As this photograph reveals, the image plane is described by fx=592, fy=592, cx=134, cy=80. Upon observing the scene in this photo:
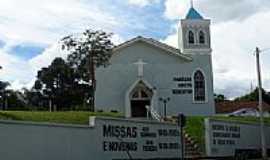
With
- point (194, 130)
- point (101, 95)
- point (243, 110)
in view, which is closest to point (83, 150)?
point (194, 130)

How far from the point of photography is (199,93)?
2295 inches

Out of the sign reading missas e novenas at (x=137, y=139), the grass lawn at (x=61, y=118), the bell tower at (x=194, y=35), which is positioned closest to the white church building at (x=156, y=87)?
the bell tower at (x=194, y=35)

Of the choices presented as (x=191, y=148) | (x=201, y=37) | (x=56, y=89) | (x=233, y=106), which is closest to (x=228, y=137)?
(x=191, y=148)

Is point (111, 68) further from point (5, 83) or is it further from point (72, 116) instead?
point (5, 83)

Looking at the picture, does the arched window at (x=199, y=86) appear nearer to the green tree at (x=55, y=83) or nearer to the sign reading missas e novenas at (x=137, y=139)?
the sign reading missas e novenas at (x=137, y=139)

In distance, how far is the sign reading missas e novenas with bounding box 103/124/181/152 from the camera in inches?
1120

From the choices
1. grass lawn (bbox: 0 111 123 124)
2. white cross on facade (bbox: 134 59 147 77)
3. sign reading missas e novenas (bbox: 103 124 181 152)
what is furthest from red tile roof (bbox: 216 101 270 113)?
sign reading missas e novenas (bbox: 103 124 181 152)

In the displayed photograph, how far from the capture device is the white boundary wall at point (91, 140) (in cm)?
2388

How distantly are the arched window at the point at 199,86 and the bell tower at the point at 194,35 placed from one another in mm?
6787

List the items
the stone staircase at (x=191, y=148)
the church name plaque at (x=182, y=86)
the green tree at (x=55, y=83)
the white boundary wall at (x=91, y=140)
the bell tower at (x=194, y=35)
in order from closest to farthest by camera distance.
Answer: the white boundary wall at (x=91, y=140) → the stone staircase at (x=191, y=148) → the church name plaque at (x=182, y=86) → the bell tower at (x=194, y=35) → the green tree at (x=55, y=83)

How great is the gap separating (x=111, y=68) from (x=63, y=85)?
3405 cm

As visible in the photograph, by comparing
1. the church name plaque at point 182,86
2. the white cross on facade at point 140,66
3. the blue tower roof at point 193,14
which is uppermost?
the blue tower roof at point 193,14

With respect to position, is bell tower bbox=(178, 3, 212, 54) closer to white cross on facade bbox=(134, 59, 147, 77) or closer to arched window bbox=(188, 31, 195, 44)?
arched window bbox=(188, 31, 195, 44)

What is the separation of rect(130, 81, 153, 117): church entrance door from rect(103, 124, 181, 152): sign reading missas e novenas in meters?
23.1
